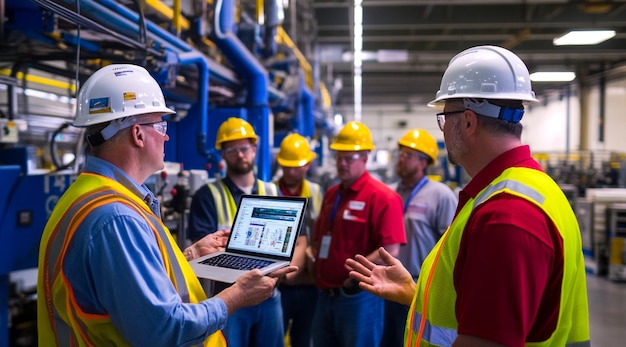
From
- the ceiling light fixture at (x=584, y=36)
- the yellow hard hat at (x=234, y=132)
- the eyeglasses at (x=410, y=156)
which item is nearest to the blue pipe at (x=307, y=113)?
the ceiling light fixture at (x=584, y=36)

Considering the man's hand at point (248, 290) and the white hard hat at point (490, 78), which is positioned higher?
the white hard hat at point (490, 78)

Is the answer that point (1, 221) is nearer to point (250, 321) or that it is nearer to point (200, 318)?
point (250, 321)

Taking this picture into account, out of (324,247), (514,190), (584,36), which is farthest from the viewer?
(584,36)

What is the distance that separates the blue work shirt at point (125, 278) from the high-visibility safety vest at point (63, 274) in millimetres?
32

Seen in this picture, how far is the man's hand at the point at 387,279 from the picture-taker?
1.82 m

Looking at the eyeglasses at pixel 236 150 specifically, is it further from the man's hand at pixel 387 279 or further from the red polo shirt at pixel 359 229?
the man's hand at pixel 387 279

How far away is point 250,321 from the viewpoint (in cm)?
293

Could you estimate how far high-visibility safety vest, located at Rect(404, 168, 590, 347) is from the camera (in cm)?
126

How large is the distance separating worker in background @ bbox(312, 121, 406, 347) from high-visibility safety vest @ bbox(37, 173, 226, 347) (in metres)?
1.63

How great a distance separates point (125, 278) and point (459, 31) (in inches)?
485

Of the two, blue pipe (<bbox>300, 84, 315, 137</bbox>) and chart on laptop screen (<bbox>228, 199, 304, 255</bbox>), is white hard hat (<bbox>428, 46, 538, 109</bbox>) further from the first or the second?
blue pipe (<bbox>300, 84, 315, 137</bbox>)

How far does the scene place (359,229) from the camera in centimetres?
313

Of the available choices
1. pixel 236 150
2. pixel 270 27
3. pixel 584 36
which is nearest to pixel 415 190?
pixel 236 150

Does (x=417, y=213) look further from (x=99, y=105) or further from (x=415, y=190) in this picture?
(x=99, y=105)
